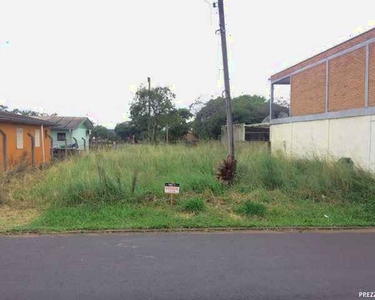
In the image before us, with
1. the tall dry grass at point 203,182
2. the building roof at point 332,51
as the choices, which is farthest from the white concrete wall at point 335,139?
the building roof at point 332,51

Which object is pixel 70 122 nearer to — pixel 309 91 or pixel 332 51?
pixel 309 91

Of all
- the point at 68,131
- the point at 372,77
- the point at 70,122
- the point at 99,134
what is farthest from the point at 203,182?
the point at 99,134

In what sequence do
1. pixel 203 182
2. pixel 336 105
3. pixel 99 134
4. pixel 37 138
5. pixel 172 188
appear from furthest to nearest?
1. pixel 99 134
2. pixel 37 138
3. pixel 336 105
4. pixel 203 182
5. pixel 172 188

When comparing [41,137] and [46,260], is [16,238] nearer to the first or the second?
[46,260]

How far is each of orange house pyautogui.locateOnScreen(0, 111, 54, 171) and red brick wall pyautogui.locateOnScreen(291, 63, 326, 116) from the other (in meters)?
14.2

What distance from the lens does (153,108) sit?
41.8 meters

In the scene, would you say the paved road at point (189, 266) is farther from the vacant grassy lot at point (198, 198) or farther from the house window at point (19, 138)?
the house window at point (19, 138)

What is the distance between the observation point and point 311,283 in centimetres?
438

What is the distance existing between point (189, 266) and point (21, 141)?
16530mm

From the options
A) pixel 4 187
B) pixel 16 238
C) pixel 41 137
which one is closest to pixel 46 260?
pixel 16 238

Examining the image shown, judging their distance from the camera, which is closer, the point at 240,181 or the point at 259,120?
the point at 240,181

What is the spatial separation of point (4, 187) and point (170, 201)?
4.93 meters

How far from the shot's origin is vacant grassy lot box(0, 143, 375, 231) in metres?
7.64

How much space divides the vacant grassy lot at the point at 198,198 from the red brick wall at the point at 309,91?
7.24 metres
